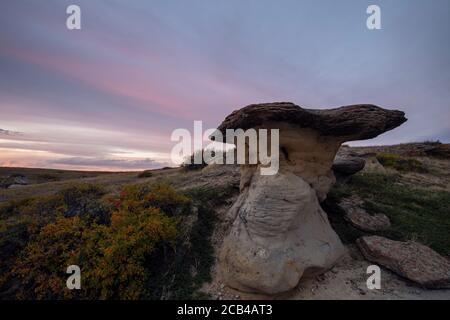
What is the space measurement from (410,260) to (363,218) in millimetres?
2221

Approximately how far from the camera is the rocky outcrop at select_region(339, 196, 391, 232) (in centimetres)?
729

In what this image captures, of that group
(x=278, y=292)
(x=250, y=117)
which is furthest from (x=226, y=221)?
(x=250, y=117)

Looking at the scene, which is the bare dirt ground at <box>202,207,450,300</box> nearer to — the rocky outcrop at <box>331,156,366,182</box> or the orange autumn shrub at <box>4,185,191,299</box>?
the orange autumn shrub at <box>4,185,191,299</box>

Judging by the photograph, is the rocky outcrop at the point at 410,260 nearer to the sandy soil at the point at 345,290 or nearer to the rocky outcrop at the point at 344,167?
the sandy soil at the point at 345,290

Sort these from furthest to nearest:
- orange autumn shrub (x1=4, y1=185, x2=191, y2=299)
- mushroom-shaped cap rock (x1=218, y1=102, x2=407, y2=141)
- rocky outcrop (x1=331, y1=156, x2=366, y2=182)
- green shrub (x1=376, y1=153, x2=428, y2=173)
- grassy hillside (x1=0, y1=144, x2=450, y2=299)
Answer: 1. green shrub (x1=376, y1=153, x2=428, y2=173)
2. rocky outcrop (x1=331, y1=156, x2=366, y2=182)
3. mushroom-shaped cap rock (x1=218, y1=102, x2=407, y2=141)
4. grassy hillside (x1=0, y1=144, x2=450, y2=299)
5. orange autumn shrub (x1=4, y1=185, x2=191, y2=299)

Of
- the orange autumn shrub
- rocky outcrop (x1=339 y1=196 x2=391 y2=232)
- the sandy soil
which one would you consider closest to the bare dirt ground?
the sandy soil

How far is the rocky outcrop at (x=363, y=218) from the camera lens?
729cm

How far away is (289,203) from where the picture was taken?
5.71m

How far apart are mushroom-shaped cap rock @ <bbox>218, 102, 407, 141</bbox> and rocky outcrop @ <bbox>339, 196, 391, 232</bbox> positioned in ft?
9.92

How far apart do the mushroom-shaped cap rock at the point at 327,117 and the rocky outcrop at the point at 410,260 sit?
312 centimetres

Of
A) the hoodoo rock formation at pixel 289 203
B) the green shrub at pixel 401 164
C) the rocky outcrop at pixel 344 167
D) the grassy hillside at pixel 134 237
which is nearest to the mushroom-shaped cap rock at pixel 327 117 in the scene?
the hoodoo rock formation at pixel 289 203

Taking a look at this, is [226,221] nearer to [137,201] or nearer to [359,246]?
[137,201]

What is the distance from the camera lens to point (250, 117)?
5.91m

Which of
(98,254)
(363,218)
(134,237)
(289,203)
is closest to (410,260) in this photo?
(363,218)
